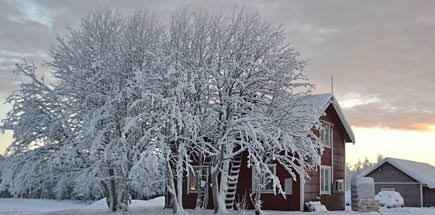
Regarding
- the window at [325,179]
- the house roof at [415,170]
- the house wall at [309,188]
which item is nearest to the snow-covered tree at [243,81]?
the house wall at [309,188]

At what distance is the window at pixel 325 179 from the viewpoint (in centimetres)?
2812

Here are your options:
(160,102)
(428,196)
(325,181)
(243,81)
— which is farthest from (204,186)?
(428,196)

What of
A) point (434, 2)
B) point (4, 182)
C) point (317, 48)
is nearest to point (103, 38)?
point (4, 182)

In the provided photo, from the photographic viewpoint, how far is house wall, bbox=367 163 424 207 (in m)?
43.4

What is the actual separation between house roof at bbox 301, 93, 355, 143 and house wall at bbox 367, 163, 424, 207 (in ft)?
50.0

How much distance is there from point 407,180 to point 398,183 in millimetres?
818

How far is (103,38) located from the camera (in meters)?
24.0

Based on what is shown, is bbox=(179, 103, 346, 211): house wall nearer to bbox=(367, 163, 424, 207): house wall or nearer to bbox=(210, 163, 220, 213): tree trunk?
bbox=(210, 163, 220, 213): tree trunk

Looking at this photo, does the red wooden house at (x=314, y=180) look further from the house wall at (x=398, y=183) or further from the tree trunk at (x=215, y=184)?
the house wall at (x=398, y=183)

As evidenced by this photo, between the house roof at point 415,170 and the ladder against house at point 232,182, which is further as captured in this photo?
the house roof at point 415,170

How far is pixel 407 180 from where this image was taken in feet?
145

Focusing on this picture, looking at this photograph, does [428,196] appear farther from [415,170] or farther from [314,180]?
[314,180]

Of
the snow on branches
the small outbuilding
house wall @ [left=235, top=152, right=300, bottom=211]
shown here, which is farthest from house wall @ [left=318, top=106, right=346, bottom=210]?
the small outbuilding

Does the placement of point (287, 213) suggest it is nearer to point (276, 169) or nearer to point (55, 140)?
point (276, 169)
